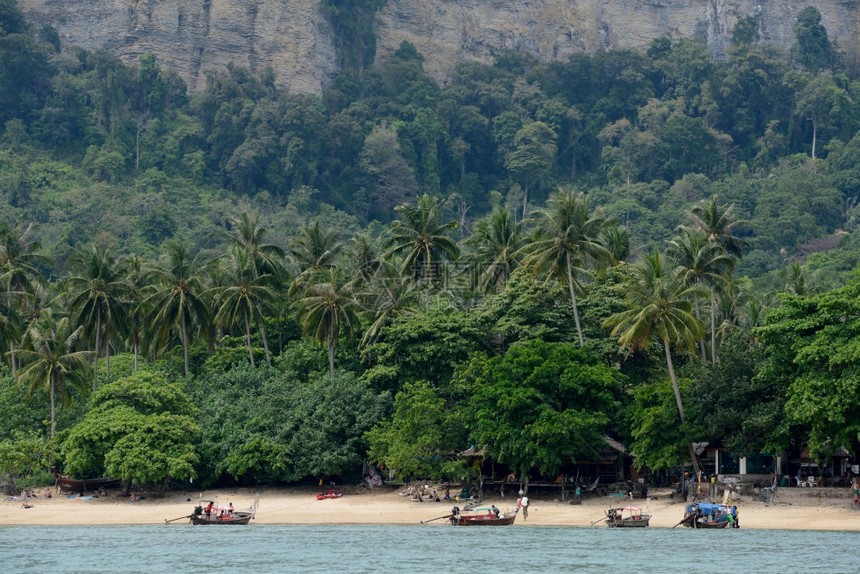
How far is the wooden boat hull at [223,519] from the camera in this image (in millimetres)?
55125

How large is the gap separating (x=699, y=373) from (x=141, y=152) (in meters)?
91.5

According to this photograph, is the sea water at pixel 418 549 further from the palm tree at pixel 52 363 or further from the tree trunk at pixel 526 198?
the tree trunk at pixel 526 198

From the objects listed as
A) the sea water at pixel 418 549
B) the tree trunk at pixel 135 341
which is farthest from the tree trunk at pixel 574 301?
the tree trunk at pixel 135 341

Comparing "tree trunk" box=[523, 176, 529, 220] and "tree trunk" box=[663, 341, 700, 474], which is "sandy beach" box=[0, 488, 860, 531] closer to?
"tree trunk" box=[663, 341, 700, 474]

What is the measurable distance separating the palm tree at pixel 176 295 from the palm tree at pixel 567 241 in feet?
61.5

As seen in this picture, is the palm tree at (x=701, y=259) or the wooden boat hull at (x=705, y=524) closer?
the wooden boat hull at (x=705, y=524)

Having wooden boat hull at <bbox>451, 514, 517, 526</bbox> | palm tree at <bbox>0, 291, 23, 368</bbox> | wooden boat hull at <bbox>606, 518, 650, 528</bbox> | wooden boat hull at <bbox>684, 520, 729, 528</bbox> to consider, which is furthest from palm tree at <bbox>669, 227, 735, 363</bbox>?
palm tree at <bbox>0, 291, 23, 368</bbox>

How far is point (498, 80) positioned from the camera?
519ft

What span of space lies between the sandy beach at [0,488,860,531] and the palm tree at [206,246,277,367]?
11.0m

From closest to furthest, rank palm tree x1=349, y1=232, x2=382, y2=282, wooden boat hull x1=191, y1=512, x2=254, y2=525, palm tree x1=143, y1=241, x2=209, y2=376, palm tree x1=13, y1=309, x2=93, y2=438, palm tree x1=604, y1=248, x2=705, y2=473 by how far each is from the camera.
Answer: wooden boat hull x1=191, y1=512, x2=254, y2=525, palm tree x1=604, y1=248, x2=705, y2=473, palm tree x1=13, y1=309, x2=93, y2=438, palm tree x1=143, y1=241, x2=209, y2=376, palm tree x1=349, y1=232, x2=382, y2=282

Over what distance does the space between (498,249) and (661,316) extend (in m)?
17.6

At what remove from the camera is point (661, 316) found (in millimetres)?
55375

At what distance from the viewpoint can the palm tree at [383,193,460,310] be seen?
69.3 m

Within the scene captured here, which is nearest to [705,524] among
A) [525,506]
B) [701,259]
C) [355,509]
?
[525,506]
